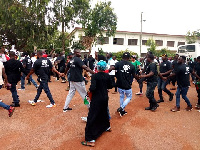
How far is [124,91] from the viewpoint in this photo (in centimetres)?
529

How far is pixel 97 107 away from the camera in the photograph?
387 cm

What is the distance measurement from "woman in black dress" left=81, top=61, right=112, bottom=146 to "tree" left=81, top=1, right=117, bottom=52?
14.3m

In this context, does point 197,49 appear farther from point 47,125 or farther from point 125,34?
point 47,125

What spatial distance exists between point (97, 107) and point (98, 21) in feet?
52.8

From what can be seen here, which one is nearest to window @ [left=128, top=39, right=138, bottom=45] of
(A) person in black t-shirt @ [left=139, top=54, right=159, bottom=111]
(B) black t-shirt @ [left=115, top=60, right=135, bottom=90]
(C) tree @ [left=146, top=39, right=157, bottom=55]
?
(C) tree @ [left=146, top=39, right=157, bottom=55]

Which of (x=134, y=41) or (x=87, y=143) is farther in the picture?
(x=134, y=41)

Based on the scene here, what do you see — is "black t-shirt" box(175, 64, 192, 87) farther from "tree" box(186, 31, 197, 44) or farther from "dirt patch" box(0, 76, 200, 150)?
"tree" box(186, 31, 197, 44)

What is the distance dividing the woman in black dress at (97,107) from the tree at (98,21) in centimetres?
1427

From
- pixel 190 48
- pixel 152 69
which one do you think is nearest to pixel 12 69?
pixel 152 69

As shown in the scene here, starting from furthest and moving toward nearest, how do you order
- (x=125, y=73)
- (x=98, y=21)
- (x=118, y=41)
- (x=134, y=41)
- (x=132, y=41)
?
(x=134, y=41) → (x=132, y=41) → (x=118, y=41) → (x=98, y=21) → (x=125, y=73)

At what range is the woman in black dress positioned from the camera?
12.4 ft

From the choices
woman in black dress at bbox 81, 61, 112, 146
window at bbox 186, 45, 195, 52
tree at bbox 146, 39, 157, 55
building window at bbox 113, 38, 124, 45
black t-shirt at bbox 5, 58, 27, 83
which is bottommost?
woman in black dress at bbox 81, 61, 112, 146

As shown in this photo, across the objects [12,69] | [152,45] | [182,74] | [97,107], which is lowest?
[97,107]

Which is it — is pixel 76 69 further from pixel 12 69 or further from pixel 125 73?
pixel 12 69
